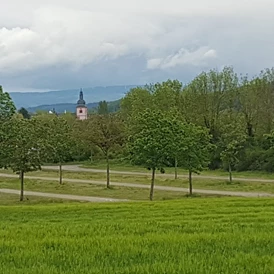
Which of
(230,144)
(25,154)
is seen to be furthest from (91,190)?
(230,144)

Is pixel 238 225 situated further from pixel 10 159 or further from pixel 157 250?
pixel 10 159

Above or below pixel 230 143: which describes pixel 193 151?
below

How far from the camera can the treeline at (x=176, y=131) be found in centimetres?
3288

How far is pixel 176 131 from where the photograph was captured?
111ft

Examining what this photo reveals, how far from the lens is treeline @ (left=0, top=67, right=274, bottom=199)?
32.9 metres

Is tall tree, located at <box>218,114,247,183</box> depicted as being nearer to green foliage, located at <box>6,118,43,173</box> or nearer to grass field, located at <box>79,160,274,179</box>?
grass field, located at <box>79,160,274,179</box>

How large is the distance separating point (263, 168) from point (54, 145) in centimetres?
2088

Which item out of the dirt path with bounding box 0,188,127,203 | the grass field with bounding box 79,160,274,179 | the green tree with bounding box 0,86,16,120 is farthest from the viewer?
the grass field with bounding box 79,160,274,179

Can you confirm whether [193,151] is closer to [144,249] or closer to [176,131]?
[176,131]

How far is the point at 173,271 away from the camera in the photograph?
666cm

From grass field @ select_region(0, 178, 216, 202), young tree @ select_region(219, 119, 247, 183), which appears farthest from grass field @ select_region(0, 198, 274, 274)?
young tree @ select_region(219, 119, 247, 183)

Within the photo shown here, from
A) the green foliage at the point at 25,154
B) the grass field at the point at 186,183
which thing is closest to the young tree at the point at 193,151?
the grass field at the point at 186,183

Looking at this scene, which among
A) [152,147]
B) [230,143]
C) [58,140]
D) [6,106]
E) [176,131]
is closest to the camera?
[6,106]

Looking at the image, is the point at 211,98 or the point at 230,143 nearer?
the point at 230,143
